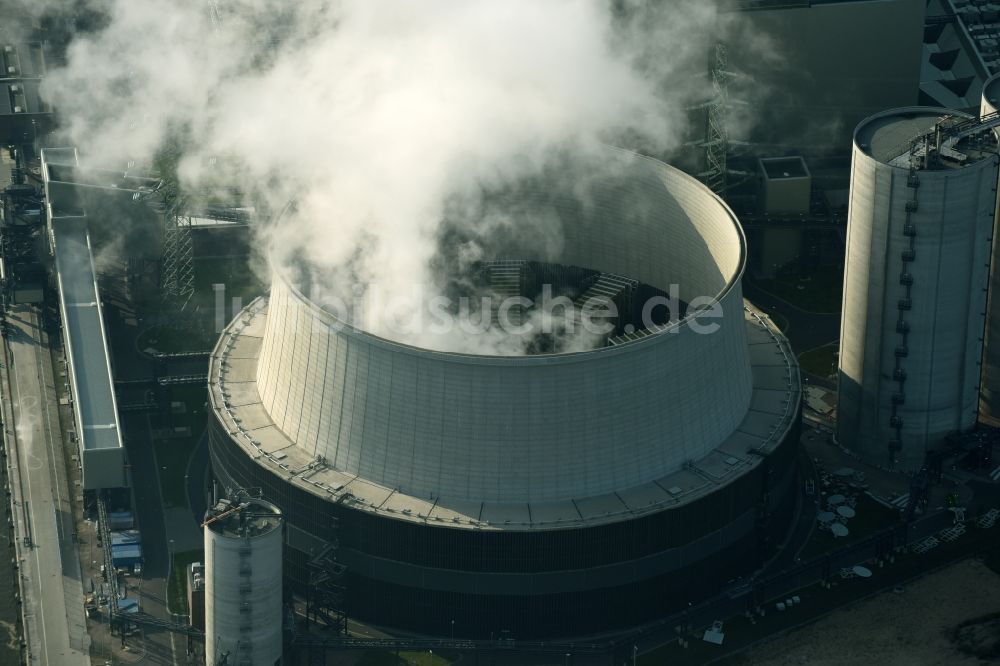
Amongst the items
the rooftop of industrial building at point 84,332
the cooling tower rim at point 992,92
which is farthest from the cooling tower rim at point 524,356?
the cooling tower rim at point 992,92

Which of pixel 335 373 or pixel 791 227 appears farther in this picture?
pixel 791 227

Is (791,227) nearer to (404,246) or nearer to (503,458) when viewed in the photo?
(404,246)

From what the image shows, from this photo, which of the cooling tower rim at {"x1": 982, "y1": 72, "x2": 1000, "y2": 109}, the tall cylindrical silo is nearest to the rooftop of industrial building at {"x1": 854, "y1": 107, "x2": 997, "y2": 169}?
the cooling tower rim at {"x1": 982, "y1": 72, "x2": 1000, "y2": 109}

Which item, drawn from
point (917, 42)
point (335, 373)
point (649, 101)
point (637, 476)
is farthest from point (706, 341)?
point (917, 42)

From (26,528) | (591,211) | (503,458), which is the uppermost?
(591,211)

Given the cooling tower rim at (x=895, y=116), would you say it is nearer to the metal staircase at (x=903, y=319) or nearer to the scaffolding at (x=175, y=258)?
the metal staircase at (x=903, y=319)

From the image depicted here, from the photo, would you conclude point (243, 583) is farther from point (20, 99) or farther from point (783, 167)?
point (20, 99)

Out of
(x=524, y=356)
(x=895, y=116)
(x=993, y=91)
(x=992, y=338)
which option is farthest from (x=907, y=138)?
(x=524, y=356)

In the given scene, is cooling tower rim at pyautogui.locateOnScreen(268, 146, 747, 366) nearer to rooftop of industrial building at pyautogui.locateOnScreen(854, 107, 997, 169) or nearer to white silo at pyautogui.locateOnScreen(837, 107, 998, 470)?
white silo at pyautogui.locateOnScreen(837, 107, 998, 470)
